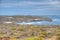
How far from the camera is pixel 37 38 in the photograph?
4125mm

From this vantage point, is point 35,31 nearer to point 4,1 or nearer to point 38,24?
point 38,24

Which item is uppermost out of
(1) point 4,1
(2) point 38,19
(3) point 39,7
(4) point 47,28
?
(1) point 4,1

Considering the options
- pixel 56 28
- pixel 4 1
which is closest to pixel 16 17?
pixel 4 1

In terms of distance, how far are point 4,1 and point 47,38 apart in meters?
1.66

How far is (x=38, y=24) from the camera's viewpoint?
4.29 m

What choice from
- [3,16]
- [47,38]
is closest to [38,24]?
[47,38]

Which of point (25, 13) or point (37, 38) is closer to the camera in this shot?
point (37, 38)

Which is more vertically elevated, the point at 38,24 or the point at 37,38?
the point at 38,24

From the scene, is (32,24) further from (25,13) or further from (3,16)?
(3,16)

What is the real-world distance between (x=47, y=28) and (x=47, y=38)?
287 millimetres

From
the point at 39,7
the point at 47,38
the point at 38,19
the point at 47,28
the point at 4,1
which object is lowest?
the point at 47,38

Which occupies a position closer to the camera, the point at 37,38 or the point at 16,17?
the point at 37,38

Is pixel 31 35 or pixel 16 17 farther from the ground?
pixel 16 17

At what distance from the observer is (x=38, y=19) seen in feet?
14.5
